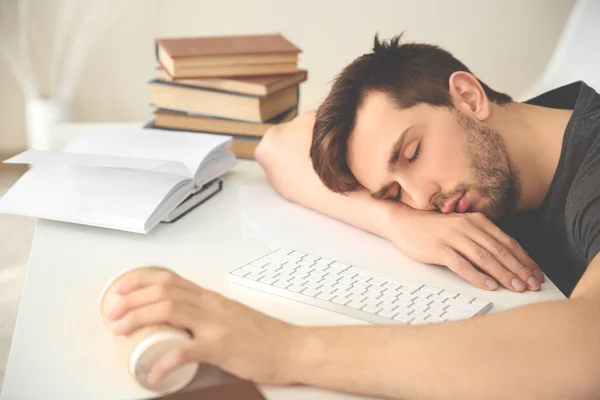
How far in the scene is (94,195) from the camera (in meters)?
1.14

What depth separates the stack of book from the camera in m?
1.47

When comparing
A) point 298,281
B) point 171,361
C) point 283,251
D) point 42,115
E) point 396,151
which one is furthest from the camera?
point 42,115

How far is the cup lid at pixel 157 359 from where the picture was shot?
0.66 m

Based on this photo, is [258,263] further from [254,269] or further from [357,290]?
[357,290]

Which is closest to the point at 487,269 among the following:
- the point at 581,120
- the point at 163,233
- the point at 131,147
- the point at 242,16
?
the point at 581,120

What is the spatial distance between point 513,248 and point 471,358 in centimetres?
35

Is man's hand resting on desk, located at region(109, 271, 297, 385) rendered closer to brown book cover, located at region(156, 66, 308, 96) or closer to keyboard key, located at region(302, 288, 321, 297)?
keyboard key, located at region(302, 288, 321, 297)

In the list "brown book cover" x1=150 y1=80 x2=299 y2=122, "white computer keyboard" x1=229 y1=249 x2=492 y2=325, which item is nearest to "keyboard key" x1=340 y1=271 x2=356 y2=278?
"white computer keyboard" x1=229 y1=249 x2=492 y2=325

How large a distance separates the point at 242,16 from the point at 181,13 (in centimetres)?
22

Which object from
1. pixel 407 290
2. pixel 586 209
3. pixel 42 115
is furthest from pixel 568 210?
pixel 42 115

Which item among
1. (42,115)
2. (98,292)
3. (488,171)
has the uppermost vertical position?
(488,171)

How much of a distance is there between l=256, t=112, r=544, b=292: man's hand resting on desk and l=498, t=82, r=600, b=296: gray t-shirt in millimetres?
95

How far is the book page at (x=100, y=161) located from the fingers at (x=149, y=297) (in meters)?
0.47

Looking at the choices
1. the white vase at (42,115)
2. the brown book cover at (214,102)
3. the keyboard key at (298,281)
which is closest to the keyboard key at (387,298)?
the keyboard key at (298,281)
